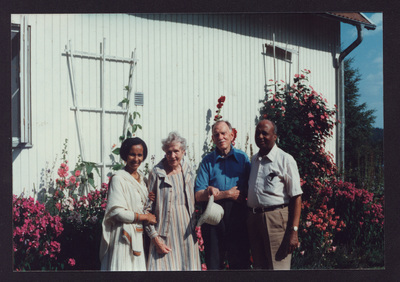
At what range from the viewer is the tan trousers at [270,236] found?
3.90 m

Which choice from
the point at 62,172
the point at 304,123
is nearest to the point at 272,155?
the point at 304,123

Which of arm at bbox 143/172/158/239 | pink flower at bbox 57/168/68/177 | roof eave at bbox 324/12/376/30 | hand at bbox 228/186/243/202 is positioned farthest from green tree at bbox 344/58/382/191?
pink flower at bbox 57/168/68/177

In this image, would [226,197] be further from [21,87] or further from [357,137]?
[357,137]

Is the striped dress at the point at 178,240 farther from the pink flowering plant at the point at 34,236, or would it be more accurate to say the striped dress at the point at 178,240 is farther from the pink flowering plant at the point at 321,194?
the pink flowering plant at the point at 321,194

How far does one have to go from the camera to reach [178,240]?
392 centimetres

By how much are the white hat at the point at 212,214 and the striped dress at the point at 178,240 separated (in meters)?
0.16

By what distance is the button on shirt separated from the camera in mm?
3879

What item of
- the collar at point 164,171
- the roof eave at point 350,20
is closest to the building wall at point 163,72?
the roof eave at point 350,20

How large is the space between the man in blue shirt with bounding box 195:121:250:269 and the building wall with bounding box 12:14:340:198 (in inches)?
65.1

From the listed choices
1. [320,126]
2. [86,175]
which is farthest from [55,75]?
[320,126]

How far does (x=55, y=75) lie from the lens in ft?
16.6

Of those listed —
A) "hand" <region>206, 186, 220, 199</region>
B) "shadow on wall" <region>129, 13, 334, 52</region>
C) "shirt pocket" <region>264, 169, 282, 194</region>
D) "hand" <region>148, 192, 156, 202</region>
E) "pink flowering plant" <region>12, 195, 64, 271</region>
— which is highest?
"shadow on wall" <region>129, 13, 334, 52</region>

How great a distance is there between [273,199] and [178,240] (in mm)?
841

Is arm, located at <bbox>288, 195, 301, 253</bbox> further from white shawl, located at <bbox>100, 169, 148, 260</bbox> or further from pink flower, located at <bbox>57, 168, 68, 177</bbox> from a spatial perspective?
pink flower, located at <bbox>57, 168, 68, 177</bbox>
